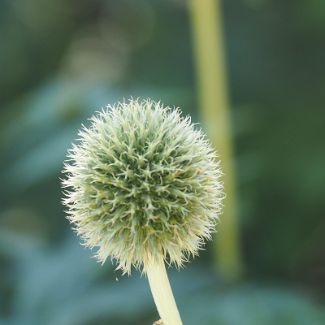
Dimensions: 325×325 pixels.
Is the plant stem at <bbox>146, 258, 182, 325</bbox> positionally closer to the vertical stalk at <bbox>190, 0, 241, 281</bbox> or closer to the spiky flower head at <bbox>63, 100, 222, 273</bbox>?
the spiky flower head at <bbox>63, 100, 222, 273</bbox>

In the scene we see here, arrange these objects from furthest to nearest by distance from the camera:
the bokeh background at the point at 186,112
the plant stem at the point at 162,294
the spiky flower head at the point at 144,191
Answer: the bokeh background at the point at 186,112, the spiky flower head at the point at 144,191, the plant stem at the point at 162,294

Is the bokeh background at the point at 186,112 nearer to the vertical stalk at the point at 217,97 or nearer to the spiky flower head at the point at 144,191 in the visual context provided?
the vertical stalk at the point at 217,97

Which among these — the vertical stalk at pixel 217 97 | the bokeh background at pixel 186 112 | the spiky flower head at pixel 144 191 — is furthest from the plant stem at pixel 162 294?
the vertical stalk at pixel 217 97

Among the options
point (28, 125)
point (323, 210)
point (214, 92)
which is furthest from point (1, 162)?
point (323, 210)

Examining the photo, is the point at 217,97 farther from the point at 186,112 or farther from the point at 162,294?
the point at 162,294

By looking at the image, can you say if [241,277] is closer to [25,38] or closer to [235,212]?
[235,212]
